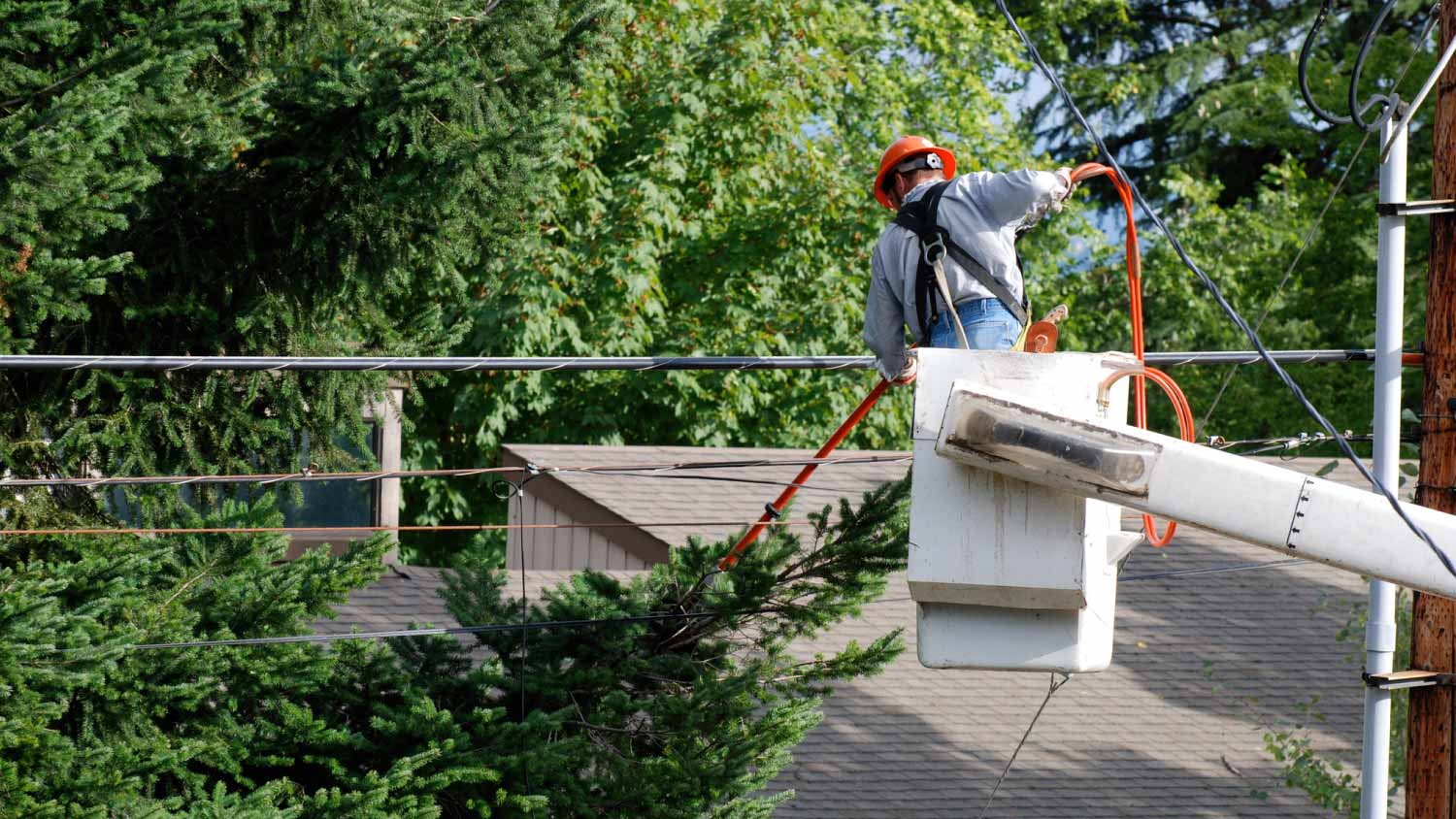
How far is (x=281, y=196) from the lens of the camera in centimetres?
692

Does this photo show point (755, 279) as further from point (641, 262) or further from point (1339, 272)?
point (1339, 272)

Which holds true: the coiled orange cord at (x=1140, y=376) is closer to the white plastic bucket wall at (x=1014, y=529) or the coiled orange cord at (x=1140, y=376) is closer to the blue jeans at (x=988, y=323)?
the white plastic bucket wall at (x=1014, y=529)

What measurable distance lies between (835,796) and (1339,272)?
1397 cm

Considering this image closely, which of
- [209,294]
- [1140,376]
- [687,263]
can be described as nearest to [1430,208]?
[1140,376]

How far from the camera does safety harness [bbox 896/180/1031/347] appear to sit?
515 centimetres

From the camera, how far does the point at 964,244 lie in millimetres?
5188

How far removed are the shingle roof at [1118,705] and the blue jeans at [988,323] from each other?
189 inches

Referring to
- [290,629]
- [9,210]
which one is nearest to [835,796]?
[290,629]

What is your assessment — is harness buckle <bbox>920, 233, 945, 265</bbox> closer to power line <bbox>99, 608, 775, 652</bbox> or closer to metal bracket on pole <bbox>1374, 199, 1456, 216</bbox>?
metal bracket on pole <bbox>1374, 199, 1456, 216</bbox>

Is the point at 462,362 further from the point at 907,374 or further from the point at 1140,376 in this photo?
the point at 1140,376

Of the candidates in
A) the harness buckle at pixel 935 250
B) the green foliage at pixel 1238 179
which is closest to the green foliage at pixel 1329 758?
the harness buckle at pixel 935 250

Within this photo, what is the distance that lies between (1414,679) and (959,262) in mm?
2043

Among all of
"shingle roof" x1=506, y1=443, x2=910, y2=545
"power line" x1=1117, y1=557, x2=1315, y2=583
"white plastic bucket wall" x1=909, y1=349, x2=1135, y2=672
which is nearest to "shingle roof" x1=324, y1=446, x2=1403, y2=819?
"shingle roof" x1=506, y1=443, x2=910, y2=545

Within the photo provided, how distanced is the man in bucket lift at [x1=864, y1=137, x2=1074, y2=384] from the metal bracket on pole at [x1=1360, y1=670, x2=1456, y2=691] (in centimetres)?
169
